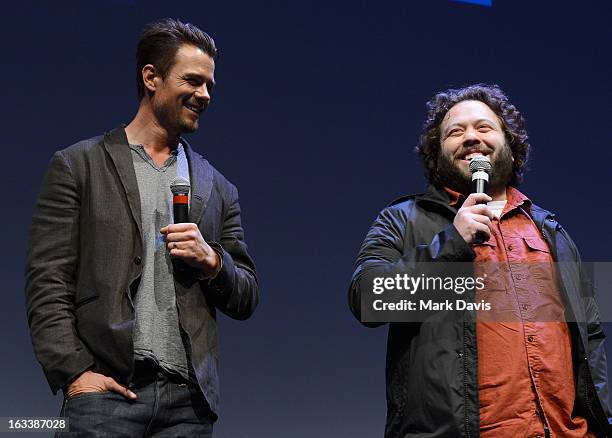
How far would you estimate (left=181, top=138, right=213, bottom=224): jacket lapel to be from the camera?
226 cm

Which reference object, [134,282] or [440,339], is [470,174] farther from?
[134,282]

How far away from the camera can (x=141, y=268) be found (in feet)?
6.97

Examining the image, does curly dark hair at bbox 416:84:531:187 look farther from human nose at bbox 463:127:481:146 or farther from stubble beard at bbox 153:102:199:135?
stubble beard at bbox 153:102:199:135

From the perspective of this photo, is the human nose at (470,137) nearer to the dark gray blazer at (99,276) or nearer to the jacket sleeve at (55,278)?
the dark gray blazer at (99,276)

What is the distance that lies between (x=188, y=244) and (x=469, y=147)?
97 centimetres

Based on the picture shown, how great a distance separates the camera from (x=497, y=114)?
8.96 feet

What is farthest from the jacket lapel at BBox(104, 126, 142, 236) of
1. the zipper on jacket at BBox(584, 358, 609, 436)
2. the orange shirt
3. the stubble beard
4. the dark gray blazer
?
the zipper on jacket at BBox(584, 358, 609, 436)

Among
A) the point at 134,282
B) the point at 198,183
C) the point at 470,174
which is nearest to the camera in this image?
the point at 134,282

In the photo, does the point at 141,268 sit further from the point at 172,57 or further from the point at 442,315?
the point at 442,315

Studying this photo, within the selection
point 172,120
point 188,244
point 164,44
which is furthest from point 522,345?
point 164,44

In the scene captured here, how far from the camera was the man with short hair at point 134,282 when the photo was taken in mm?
2014

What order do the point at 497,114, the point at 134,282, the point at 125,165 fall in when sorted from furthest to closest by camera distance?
the point at 497,114
the point at 125,165
the point at 134,282

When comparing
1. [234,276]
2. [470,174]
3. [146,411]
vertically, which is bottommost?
[146,411]

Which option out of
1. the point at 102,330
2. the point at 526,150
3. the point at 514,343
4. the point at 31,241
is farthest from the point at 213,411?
the point at 526,150
